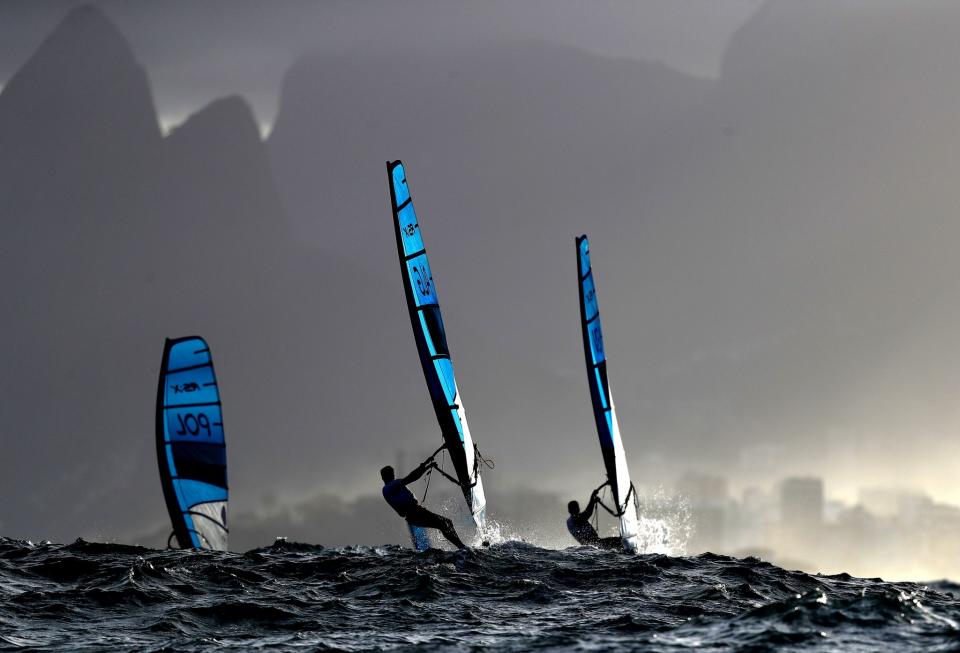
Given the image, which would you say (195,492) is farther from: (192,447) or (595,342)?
(595,342)

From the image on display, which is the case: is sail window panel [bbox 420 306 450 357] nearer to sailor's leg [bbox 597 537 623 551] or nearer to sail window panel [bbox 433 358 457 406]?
sail window panel [bbox 433 358 457 406]

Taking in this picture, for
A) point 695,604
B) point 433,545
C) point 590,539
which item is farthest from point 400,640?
point 590,539

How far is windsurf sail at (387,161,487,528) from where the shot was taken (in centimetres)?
1559

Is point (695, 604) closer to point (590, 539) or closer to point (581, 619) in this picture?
point (581, 619)

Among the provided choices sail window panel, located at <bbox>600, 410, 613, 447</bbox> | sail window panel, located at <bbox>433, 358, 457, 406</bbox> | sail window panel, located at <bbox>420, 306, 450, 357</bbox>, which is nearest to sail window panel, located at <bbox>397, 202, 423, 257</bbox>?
sail window panel, located at <bbox>420, 306, 450, 357</bbox>

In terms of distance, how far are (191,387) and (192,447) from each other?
1188 millimetres

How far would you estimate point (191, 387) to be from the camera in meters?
19.7

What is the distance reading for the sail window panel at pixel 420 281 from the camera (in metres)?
15.7

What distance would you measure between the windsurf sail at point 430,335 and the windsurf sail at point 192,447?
523 cm

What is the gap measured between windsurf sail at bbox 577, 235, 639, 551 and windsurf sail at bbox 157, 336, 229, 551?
7132 millimetres

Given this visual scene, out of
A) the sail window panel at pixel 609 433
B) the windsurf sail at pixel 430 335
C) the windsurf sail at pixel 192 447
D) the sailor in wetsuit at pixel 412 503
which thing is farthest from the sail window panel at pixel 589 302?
the windsurf sail at pixel 192 447

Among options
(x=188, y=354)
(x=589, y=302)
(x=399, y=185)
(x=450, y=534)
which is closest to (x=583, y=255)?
(x=589, y=302)

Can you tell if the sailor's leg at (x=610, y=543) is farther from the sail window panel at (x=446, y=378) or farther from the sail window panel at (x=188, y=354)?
the sail window panel at (x=188, y=354)

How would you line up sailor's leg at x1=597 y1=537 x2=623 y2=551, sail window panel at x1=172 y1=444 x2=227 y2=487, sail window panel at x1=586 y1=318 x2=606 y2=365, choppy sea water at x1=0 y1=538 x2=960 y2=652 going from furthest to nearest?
sail window panel at x1=172 y1=444 x2=227 y2=487, sail window panel at x1=586 y1=318 x2=606 y2=365, sailor's leg at x1=597 y1=537 x2=623 y2=551, choppy sea water at x1=0 y1=538 x2=960 y2=652
